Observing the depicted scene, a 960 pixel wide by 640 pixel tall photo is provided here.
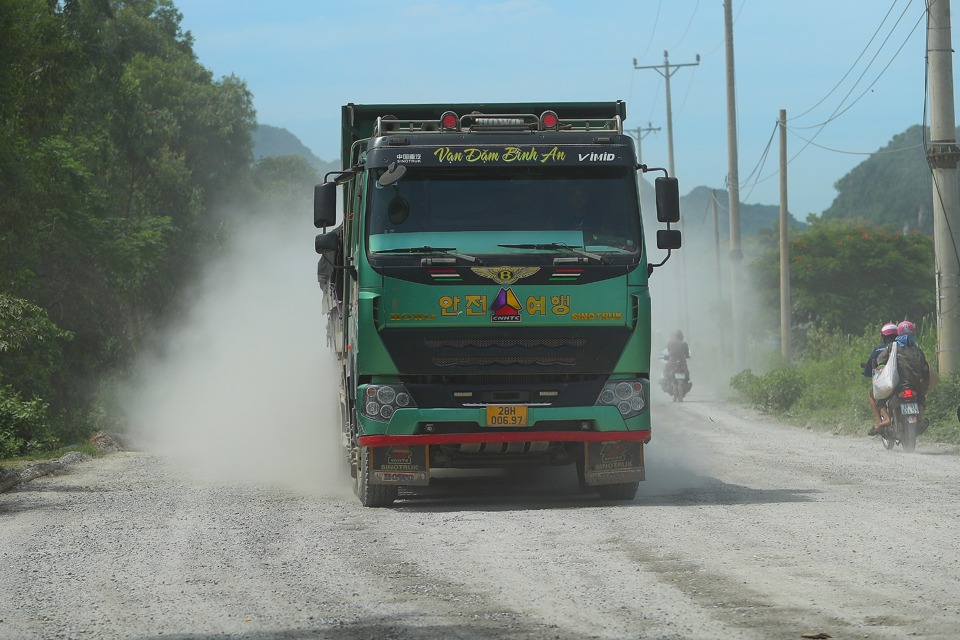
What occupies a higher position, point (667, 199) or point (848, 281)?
point (848, 281)

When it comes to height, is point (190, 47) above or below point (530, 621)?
above

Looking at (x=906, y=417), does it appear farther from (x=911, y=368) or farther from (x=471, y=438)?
(x=471, y=438)

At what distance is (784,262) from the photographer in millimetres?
36969

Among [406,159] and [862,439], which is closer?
[406,159]

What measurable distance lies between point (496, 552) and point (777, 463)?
318 inches

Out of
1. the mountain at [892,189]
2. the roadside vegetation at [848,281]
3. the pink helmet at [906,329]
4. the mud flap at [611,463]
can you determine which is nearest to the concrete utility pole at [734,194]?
the roadside vegetation at [848,281]

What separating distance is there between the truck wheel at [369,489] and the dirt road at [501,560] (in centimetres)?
23

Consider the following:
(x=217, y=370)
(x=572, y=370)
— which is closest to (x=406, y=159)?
(x=572, y=370)

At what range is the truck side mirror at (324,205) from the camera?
1252 cm

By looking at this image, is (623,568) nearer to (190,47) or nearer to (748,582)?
(748,582)

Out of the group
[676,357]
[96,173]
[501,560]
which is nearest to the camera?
[501,560]

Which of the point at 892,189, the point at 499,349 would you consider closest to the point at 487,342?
the point at 499,349

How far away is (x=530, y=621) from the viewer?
6965mm

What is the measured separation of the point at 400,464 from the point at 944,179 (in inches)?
443
